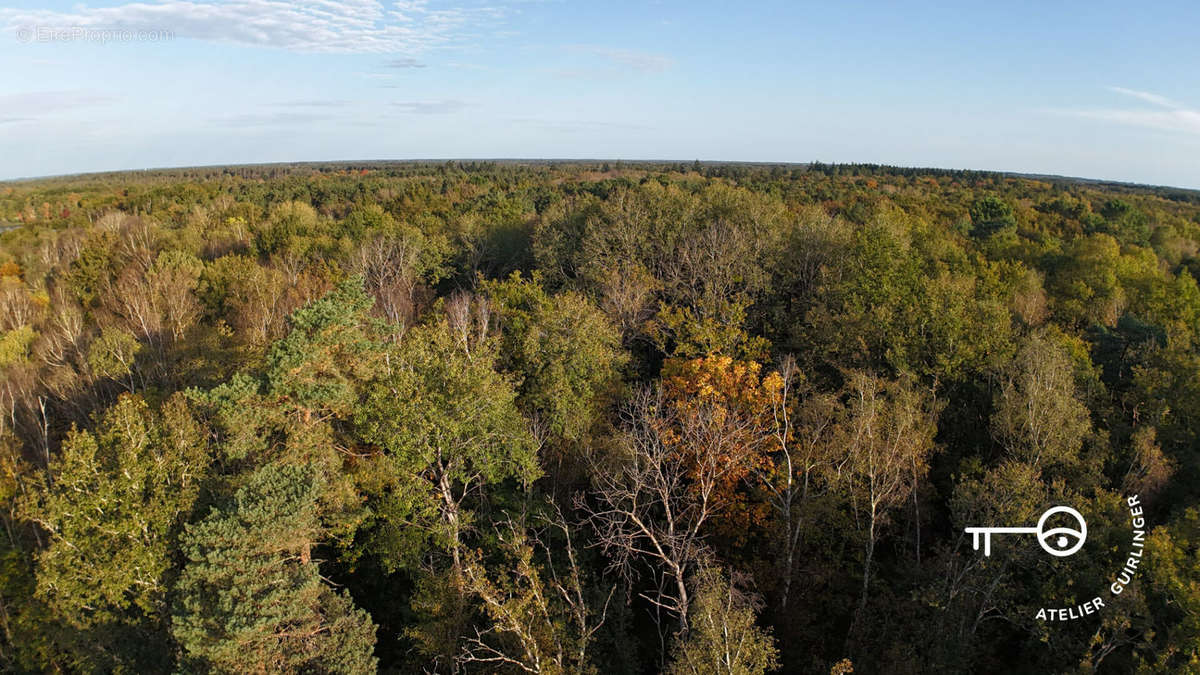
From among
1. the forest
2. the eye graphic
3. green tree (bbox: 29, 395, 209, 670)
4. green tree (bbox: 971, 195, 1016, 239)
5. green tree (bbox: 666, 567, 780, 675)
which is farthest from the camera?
green tree (bbox: 971, 195, 1016, 239)

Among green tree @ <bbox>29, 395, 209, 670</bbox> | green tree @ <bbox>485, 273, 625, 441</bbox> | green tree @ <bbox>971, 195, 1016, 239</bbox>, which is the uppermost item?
green tree @ <bbox>971, 195, 1016, 239</bbox>

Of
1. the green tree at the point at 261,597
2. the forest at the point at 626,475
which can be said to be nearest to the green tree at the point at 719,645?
the forest at the point at 626,475

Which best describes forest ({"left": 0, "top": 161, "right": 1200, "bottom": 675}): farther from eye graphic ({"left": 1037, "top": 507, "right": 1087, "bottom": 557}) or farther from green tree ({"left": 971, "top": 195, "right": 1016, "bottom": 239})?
green tree ({"left": 971, "top": 195, "right": 1016, "bottom": 239})

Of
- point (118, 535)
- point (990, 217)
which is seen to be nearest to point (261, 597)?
point (118, 535)

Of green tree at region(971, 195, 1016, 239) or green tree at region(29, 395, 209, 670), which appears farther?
green tree at region(971, 195, 1016, 239)

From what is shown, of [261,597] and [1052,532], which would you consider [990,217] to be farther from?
[261,597]

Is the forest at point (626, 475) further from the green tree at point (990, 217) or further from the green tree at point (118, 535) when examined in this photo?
the green tree at point (990, 217)

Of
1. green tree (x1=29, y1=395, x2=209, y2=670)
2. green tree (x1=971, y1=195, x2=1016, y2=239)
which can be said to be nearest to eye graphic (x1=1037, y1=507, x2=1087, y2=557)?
green tree (x1=29, y1=395, x2=209, y2=670)

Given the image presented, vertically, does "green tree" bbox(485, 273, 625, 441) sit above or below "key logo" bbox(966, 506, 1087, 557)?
above
